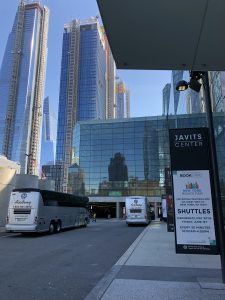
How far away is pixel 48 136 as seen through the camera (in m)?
153

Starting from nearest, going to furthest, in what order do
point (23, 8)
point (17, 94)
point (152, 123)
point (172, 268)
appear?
point (172, 268) < point (152, 123) < point (17, 94) < point (23, 8)

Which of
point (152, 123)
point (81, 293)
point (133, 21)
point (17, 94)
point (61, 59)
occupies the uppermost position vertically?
point (61, 59)

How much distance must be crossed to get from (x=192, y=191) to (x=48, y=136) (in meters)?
149

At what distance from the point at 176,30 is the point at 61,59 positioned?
141540 mm

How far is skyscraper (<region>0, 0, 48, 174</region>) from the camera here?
254ft

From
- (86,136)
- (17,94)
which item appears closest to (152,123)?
(86,136)

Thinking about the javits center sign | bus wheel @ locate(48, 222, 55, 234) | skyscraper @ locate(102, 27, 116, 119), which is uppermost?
skyscraper @ locate(102, 27, 116, 119)

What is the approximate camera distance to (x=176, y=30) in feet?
14.9

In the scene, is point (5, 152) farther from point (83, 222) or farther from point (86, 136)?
point (83, 222)

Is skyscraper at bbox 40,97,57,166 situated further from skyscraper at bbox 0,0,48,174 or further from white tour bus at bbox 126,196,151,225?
white tour bus at bbox 126,196,151,225

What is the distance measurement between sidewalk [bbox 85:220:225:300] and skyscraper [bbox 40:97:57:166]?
430 feet

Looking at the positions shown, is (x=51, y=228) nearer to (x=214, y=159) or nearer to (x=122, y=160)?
(x=214, y=159)

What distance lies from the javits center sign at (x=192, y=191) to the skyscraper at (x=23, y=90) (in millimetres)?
57472

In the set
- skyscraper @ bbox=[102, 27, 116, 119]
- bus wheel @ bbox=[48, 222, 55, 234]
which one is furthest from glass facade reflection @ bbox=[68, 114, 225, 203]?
skyscraper @ bbox=[102, 27, 116, 119]
